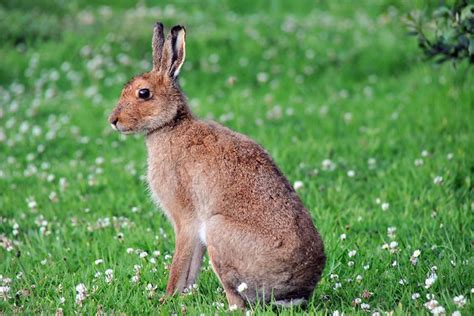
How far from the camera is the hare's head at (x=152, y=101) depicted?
6.69 metres

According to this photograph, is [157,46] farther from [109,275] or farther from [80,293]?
[80,293]

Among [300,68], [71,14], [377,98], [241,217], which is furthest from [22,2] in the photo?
[241,217]

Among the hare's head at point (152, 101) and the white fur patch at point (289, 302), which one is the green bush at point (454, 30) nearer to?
the hare's head at point (152, 101)

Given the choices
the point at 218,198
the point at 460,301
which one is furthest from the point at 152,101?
the point at 460,301

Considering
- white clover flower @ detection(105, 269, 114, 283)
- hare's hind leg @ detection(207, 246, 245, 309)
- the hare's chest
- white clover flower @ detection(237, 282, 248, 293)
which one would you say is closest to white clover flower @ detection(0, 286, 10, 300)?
white clover flower @ detection(105, 269, 114, 283)

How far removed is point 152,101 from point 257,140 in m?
4.23

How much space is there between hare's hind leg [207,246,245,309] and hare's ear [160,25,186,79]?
1797 millimetres

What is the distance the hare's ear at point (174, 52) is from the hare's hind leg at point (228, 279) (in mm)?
1797

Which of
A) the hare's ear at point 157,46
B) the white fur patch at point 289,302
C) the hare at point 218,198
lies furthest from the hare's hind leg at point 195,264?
the hare's ear at point 157,46

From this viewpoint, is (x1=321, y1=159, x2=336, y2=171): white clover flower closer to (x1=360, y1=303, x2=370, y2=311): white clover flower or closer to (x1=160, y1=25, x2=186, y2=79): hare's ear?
(x1=160, y1=25, x2=186, y2=79): hare's ear

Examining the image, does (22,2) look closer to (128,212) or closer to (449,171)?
(128,212)

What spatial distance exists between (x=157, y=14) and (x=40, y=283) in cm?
1205

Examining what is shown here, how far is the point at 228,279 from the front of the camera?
559 cm

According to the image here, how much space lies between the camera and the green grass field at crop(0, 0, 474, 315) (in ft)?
→ 20.7
